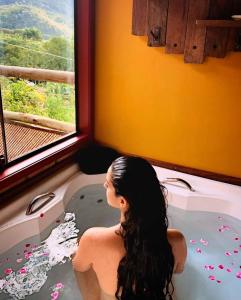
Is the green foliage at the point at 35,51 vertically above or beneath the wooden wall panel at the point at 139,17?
beneath

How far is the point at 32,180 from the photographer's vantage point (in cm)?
199

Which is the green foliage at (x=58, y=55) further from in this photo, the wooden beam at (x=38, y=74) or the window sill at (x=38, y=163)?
the window sill at (x=38, y=163)

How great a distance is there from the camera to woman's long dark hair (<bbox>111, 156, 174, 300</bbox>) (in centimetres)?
89

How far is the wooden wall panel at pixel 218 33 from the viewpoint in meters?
1.80

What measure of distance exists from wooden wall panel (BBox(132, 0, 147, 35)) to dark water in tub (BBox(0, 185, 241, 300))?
1.25 meters

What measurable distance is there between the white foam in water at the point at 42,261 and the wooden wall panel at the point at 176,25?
138 centimetres

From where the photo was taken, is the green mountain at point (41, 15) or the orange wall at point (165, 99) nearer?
the green mountain at point (41, 15)

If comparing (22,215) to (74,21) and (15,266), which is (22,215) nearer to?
(15,266)

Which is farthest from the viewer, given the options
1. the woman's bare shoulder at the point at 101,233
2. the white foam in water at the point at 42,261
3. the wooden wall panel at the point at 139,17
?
the wooden wall panel at the point at 139,17

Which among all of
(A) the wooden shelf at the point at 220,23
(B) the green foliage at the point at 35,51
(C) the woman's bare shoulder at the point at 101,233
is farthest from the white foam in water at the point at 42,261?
(A) the wooden shelf at the point at 220,23

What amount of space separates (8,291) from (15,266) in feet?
0.48

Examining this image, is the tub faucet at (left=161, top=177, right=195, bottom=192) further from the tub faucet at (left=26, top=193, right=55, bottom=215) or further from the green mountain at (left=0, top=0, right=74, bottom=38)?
the green mountain at (left=0, top=0, right=74, bottom=38)

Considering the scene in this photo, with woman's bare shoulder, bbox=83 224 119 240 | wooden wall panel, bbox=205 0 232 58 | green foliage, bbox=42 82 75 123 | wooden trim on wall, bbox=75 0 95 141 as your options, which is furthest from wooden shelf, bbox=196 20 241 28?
woman's bare shoulder, bbox=83 224 119 240

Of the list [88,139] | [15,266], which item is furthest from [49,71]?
[15,266]
